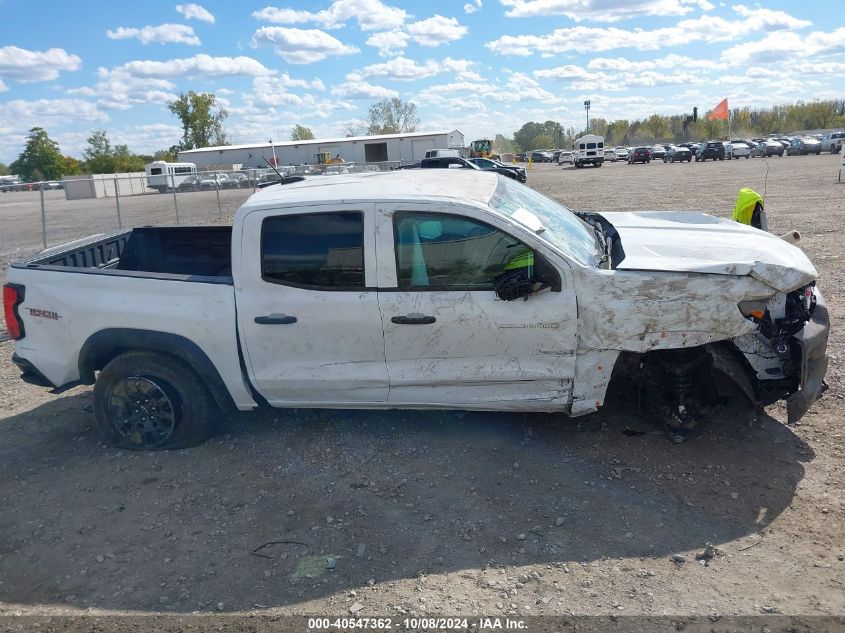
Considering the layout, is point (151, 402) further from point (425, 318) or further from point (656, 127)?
point (656, 127)

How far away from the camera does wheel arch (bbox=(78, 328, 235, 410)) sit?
4.54m

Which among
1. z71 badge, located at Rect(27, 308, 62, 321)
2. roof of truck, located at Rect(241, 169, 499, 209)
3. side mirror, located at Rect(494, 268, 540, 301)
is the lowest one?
z71 badge, located at Rect(27, 308, 62, 321)

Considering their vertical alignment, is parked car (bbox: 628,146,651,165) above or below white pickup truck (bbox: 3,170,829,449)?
above

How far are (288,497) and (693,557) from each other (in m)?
2.31

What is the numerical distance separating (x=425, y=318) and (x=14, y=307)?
305 cm

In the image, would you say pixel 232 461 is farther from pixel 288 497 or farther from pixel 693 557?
pixel 693 557

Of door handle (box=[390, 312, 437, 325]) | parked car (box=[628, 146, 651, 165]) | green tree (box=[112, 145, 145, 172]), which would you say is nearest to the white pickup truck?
door handle (box=[390, 312, 437, 325])

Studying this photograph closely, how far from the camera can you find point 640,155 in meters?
63.3

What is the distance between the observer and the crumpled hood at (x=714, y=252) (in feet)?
13.0

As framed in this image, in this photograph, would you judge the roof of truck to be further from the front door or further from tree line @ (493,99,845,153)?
tree line @ (493,99,845,153)

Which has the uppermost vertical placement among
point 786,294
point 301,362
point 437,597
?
point 786,294

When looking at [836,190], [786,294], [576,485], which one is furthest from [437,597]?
[836,190]

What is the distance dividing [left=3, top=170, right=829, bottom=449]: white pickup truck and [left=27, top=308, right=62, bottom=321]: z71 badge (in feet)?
0.05

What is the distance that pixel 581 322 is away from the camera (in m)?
4.11
